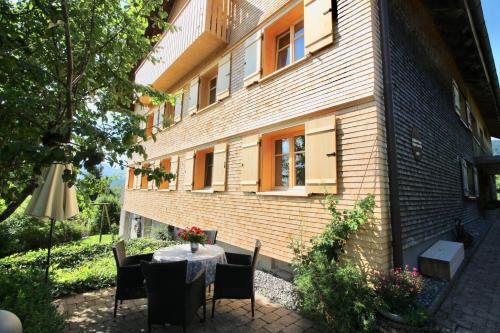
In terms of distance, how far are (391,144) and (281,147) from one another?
247cm

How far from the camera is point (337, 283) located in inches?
131

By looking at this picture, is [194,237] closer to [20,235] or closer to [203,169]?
[203,169]

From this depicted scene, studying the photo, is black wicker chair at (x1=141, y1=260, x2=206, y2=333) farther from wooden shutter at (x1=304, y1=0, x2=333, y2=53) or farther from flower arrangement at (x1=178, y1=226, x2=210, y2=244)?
wooden shutter at (x1=304, y1=0, x2=333, y2=53)

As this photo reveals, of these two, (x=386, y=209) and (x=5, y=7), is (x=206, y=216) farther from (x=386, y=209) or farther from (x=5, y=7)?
(x=5, y=7)

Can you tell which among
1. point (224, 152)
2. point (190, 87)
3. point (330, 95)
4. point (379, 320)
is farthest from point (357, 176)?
point (190, 87)

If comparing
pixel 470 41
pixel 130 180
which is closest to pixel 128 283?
pixel 470 41

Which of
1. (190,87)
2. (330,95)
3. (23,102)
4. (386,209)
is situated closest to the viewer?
(23,102)

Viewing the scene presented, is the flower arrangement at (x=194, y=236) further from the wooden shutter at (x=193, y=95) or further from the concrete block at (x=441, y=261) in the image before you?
the wooden shutter at (x=193, y=95)

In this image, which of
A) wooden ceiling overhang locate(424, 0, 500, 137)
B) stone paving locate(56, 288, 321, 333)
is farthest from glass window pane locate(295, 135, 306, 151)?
wooden ceiling overhang locate(424, 0, 500, 137)

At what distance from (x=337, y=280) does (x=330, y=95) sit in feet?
10.3

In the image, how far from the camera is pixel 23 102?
104 inches

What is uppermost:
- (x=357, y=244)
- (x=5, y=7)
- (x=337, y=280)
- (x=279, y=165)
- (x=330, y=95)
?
(x=5, y=7)

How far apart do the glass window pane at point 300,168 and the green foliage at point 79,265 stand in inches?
167

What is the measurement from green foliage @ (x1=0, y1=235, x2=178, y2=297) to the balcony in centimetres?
510
